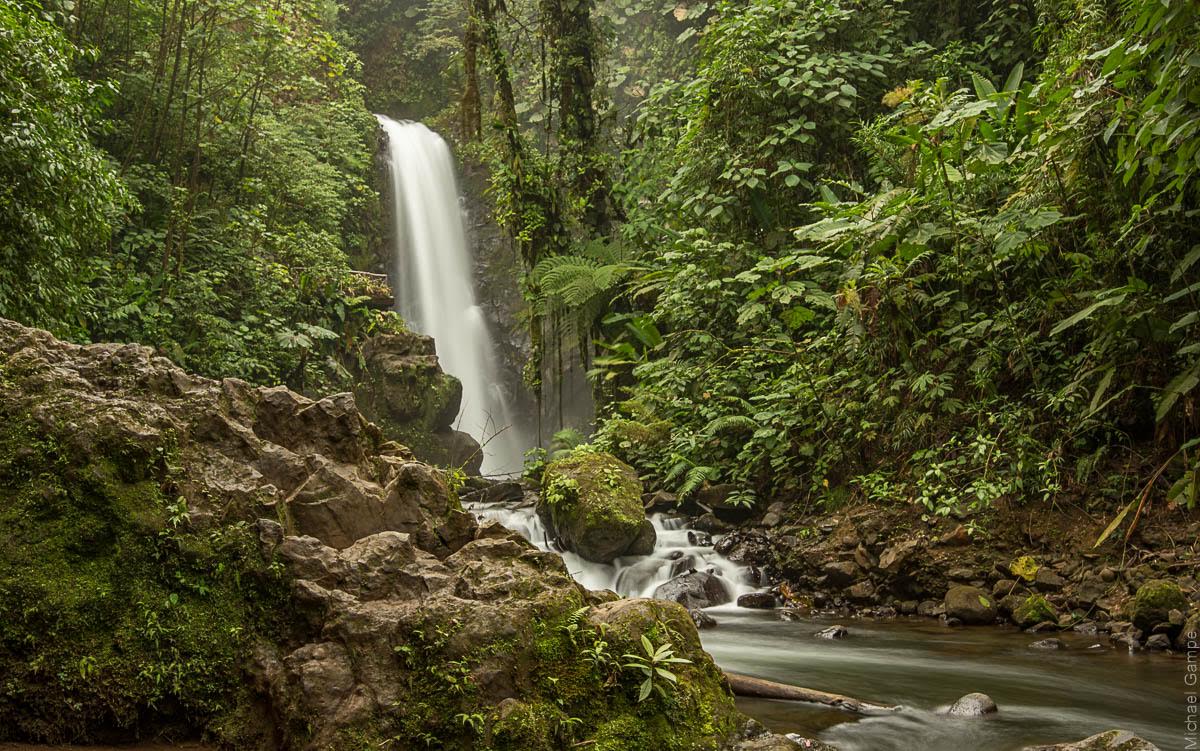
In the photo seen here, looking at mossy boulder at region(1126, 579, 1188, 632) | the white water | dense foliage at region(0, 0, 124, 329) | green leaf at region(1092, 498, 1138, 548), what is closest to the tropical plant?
mossy boulder at region(1126, 579, 1188, 632)

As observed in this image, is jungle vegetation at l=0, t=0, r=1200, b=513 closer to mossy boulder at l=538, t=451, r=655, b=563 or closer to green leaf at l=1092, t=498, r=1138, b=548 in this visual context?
green leaf at l=1092, t=498, r=1138, b=548

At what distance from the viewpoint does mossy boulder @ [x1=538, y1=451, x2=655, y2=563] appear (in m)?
8.36

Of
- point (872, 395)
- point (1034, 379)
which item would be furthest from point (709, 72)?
point (1034, 379)

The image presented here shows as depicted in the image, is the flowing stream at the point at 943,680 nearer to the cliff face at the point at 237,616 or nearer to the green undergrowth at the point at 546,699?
the green undergrowth at the point at 546,699

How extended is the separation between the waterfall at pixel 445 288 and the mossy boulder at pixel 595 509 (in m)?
9.51

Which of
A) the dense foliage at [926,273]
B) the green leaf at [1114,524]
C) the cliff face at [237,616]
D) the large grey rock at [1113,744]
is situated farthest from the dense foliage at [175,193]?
the green leaf at [1114,524]

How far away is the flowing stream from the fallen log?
0.08 meters

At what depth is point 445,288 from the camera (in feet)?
67.0

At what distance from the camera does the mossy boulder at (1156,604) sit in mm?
5465

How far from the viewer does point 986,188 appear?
7.95 m

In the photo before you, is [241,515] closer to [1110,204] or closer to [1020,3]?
[1110,204]

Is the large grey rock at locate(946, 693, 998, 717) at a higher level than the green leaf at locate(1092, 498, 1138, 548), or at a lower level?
lower

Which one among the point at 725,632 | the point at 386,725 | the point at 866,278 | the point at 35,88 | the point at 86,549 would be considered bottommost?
the point at 725,632

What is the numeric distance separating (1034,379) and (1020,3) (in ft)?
23.2
